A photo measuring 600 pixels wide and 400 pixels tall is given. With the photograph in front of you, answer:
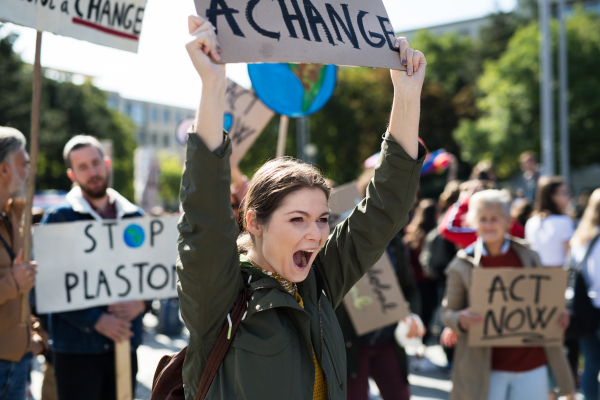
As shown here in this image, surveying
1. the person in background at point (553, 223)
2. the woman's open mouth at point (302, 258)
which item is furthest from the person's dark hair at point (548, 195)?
the woman's open mouth at point (302, 258)

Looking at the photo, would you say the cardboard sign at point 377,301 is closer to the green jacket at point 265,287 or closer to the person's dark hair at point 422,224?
the green jacket at point 265,287

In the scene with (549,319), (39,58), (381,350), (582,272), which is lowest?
(381,350)

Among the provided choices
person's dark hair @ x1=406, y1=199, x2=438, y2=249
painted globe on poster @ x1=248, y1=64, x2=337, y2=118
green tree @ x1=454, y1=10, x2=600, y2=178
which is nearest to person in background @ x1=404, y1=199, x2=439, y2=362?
person's dark hair @ x1=406, y1=199, x2=438, y2=249

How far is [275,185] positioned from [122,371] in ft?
6.76

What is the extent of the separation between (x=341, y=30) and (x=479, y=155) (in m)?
32.4

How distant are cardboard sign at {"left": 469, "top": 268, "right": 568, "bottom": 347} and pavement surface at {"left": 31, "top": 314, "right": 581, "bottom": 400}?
69.8 inches

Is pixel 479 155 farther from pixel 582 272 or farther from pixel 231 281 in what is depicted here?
pixel 231 281

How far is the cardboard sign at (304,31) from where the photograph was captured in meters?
1.64

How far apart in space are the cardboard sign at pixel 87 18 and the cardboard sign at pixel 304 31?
1.59 meters

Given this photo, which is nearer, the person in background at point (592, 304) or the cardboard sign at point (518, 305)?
the cardboard sign at point (518, 305)

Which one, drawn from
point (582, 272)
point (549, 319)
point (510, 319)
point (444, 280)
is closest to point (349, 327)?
point (510, 319)

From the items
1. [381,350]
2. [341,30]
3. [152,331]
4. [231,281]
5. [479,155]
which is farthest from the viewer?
[479,155]

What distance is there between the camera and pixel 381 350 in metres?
3.88

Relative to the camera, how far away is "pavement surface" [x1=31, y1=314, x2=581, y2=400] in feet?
18.5
